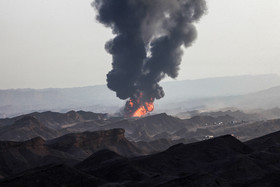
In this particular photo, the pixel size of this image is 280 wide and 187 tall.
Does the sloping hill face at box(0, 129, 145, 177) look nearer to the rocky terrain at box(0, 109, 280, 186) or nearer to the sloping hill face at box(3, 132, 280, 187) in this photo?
the rocky terrain at box(0, 109, 280, 186)

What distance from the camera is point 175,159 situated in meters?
100

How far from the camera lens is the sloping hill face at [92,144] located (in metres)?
154

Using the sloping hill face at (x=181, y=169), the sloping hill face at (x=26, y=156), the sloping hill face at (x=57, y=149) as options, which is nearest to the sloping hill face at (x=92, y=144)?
the sloping hill face at (x=57, y=149)

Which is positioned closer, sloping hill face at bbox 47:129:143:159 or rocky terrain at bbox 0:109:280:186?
rocky terrain at bbox 0:109:280:186

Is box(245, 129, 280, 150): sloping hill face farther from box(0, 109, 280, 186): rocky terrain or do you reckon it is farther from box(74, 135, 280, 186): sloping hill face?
box(74, 135, 280, 186): sloping hill face

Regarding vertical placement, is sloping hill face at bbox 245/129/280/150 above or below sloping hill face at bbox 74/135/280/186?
above

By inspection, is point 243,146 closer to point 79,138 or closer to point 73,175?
point 73,175

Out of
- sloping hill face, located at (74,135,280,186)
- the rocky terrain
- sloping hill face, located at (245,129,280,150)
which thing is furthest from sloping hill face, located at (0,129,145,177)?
sloping hill face, located at (245,129,280,150)

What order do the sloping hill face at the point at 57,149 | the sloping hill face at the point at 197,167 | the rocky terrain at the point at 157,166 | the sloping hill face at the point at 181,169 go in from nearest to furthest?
the sloping hill face at the point at 181,169
the rocky terrain at the point at 157,166
the sloping hill face at the point at 197,167
the sloping hill face at the point at 57,149

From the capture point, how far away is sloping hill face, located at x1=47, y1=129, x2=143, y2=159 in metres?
154

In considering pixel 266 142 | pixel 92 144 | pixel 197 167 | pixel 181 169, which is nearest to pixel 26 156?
pixel 92 144

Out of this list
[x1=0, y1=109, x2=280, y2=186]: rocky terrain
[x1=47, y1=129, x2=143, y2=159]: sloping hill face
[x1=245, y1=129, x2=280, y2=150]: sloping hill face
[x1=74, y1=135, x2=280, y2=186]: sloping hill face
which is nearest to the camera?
[x1=0, y1=109, x2=280, y2=186]: rocky terrain

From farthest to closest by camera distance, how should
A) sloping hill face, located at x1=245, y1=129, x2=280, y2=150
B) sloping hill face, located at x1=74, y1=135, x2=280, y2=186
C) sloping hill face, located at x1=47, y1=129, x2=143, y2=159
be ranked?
sloping hill face, located at x1=47, y1=129, x2=143, y2=159 < sloping hill face, located at x1=245, y1=129, x2=280, y2=150 < sloping hill face, located at x1=74, y1=135, x2=280, y2=186

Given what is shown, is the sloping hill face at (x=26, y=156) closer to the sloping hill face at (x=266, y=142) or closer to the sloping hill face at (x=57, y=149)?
the sloping hill face at (x=57, y=149)
